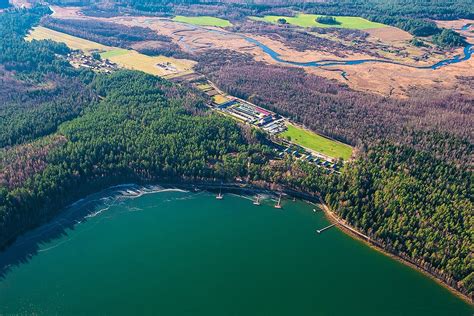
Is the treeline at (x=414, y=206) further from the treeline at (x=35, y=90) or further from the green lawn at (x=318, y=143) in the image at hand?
the treeline at (x=35, y=90)

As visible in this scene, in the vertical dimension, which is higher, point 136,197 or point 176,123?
point 176,123

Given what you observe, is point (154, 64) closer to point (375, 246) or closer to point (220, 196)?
point (220, 196)

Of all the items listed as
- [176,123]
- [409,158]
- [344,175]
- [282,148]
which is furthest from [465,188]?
[176,123]

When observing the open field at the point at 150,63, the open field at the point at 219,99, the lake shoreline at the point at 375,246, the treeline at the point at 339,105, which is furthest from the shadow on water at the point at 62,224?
the open field at the point at 150,63

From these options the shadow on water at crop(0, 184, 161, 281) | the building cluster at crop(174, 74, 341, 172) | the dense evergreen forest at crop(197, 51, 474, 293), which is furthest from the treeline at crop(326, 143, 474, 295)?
the shadow on water at crop(0, 184, 161, 281)

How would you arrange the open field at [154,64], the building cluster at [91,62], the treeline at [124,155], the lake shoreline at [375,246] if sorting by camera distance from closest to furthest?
1. the lake shoreline at [375,246]
2. the treeline at [124,155]
3. the building cluster at [91,62]
4. the open field at [154,64]

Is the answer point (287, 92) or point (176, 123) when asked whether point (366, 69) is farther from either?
point (176, 123)

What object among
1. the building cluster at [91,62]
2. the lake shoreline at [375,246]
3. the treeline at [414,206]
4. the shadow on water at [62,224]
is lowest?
the shadow on water at [62,224]

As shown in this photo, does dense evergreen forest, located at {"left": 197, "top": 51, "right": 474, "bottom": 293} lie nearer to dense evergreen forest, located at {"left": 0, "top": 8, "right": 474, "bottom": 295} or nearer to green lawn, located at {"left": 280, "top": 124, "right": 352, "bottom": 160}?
dense evergreen forest, located at {"left": 0, "top": 8, "right": 474, "bottom": 295}
